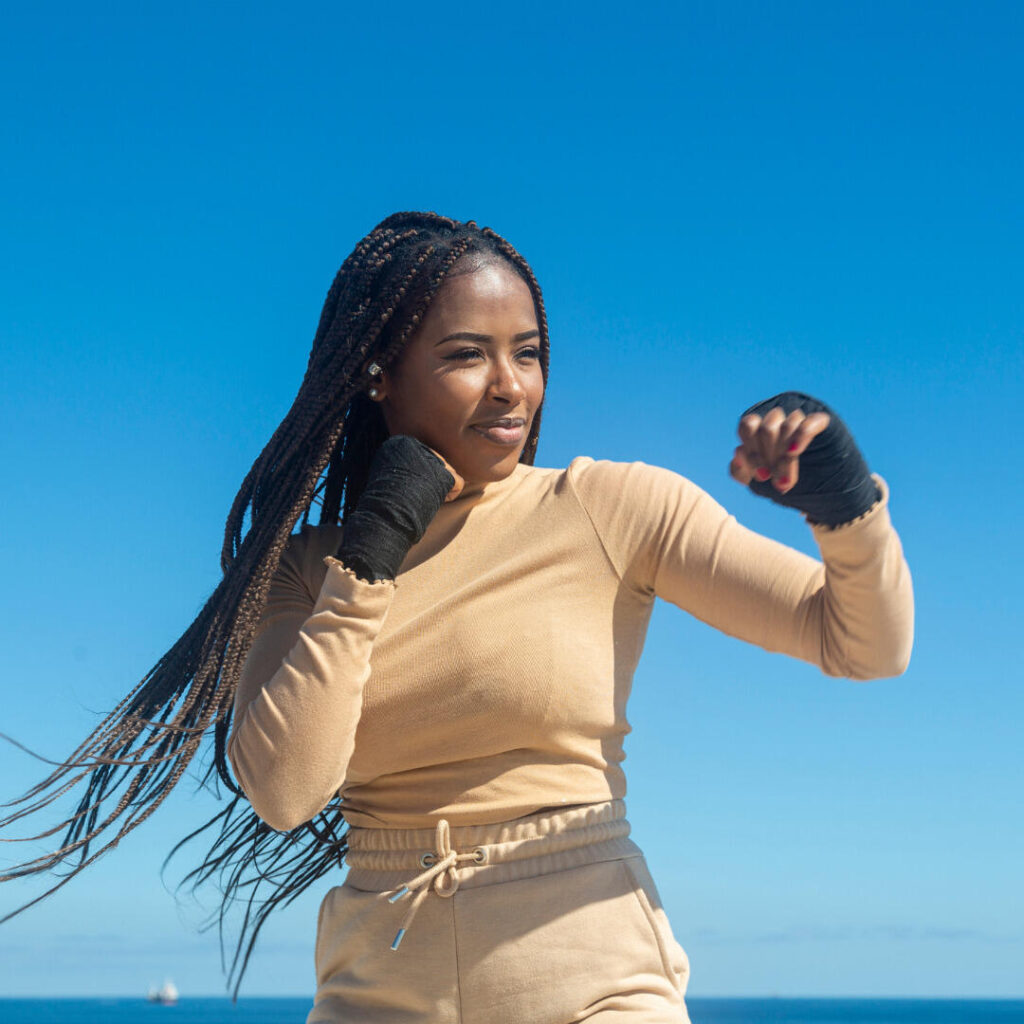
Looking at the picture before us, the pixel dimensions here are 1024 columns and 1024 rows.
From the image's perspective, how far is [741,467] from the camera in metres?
2.41

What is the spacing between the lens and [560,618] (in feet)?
9.52

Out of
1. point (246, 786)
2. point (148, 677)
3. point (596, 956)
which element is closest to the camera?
point (596, 956)

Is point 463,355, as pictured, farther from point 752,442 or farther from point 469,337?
point 752,442

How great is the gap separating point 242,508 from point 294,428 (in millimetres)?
252

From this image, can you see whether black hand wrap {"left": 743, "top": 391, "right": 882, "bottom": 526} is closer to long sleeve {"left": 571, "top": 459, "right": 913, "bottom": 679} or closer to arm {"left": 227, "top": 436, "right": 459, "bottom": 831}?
long sleeve {"left": 571, "top": 459, "right": 913, "bottom": 679}

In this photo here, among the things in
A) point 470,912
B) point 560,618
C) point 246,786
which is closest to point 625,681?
point 560,618

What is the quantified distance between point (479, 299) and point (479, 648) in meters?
0.86

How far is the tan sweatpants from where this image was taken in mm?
2697

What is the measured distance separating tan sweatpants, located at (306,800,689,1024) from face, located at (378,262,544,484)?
2.85 feet

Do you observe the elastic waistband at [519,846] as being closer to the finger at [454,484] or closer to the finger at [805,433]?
the finger at [454,484]

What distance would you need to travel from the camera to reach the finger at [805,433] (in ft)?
7.68

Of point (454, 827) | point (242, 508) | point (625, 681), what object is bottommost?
point (454, 827)

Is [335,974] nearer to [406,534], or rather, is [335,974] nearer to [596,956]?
[596,956]

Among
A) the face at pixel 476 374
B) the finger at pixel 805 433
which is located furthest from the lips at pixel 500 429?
the finger at pixel 805 433
